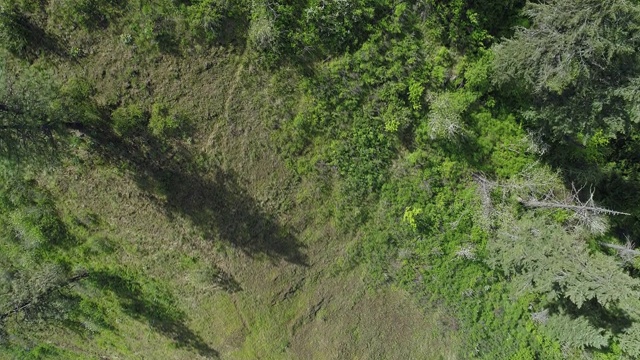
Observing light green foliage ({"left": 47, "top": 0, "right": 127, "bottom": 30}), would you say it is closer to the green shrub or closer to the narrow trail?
the green shrub

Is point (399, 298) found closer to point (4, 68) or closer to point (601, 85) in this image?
point (601, 85)

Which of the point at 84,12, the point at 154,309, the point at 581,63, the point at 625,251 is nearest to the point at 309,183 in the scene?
the point at 154,309

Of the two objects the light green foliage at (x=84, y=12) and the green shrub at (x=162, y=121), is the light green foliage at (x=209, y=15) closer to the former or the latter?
the light green foliage at (x=84, y=12)

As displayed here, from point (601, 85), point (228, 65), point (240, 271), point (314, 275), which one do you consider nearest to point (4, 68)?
point (228, 65)

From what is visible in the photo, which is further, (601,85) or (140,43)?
(140,43)

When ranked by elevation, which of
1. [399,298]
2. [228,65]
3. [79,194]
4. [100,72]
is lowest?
[399,298]

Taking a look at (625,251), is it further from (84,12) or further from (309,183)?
(84,12)

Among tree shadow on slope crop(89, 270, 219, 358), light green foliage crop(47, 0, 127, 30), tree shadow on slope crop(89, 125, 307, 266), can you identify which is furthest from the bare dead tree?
light green foliage crop(47, 0, 127, 30)
